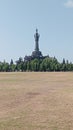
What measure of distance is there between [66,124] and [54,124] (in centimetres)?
45

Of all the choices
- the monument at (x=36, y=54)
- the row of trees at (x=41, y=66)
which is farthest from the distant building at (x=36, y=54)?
the row of trees at (x=41, y=66)

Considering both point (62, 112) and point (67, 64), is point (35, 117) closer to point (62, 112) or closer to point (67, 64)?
point (62, 112)

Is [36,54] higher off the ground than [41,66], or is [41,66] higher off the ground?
[36,54]

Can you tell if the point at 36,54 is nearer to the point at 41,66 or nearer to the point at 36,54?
the point at 36,54

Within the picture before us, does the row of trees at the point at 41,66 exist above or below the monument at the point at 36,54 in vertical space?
below

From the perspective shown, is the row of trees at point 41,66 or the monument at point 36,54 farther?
the monument at point 36,54

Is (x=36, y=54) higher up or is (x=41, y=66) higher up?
(x=36, y=54)

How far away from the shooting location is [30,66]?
494 ft

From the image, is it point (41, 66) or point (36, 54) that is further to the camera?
point (36, 54)

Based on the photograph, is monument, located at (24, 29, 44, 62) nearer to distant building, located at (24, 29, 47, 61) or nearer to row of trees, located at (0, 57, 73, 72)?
distant building, located at (24, 29, 47, 61)

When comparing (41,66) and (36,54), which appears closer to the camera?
(41,66)

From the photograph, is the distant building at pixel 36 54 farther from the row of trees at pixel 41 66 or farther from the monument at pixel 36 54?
the row of trees at pixel 41 66

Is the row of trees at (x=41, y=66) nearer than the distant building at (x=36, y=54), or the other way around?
the row of trees at (x=41, y=66)

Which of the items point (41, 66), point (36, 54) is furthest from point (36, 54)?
point (41, 66)
